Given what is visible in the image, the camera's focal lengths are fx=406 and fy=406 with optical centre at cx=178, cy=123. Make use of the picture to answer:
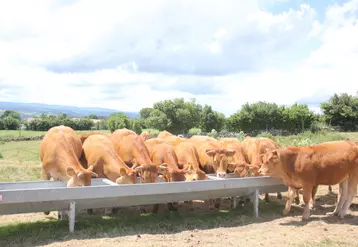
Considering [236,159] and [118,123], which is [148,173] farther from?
[118,123]

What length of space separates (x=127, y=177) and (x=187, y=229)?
5.29ft

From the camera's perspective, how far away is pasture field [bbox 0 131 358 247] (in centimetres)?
694

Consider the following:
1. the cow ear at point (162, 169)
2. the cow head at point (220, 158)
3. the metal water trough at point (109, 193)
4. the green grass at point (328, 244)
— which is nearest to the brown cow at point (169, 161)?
the cow ear at point (162, 169)

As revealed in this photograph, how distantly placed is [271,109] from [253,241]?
43.7m

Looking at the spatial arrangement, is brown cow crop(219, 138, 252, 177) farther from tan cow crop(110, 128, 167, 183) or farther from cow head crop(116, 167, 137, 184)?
cow head crop(116, 167, 137, 184)

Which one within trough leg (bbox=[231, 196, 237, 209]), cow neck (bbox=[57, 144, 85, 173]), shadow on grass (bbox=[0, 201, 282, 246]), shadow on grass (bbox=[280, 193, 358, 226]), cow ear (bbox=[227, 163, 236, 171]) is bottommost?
shadow on grass (bbox=[0, 201, 282, 246])

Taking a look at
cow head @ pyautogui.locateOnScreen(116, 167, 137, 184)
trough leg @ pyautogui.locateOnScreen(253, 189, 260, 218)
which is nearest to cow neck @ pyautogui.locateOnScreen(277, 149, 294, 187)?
trough leg @ pyautogui.locateOnScreen(253, 189, 260, 218)

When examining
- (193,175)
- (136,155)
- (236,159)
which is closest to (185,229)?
(193,175)

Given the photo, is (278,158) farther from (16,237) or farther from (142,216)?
(16,237)

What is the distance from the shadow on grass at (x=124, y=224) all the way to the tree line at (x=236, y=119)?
3259cm

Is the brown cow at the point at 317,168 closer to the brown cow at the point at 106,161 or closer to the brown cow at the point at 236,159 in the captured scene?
the brown cow at the point at 236,159

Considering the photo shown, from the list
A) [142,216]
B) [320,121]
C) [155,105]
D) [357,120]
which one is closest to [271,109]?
[320,121]

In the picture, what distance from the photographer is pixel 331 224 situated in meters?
8.47

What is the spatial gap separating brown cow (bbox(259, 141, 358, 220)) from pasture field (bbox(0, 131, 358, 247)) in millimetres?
602
